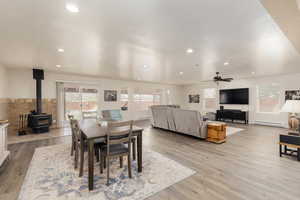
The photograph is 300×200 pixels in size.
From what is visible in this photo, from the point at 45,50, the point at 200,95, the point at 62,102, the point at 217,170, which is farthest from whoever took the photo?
the point at 200,95

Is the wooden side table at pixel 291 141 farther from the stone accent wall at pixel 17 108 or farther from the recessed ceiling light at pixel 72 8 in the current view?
the stone accent wall at pixel 17 108

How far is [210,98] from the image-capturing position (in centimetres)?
951

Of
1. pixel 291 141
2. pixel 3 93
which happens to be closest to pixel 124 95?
pixel 3 93

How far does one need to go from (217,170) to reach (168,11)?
2.85m

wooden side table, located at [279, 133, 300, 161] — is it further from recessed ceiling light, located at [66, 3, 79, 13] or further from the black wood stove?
the black wood stove

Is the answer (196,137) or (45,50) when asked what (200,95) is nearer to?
(196,137)

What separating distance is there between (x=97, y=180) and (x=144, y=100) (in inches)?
280

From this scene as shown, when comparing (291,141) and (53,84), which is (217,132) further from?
(53,84)

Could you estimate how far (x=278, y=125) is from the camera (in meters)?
6.63

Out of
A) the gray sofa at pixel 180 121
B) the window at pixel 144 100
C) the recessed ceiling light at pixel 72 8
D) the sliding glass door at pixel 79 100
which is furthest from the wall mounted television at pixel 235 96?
the recessed ceiling light at pixel 72 8

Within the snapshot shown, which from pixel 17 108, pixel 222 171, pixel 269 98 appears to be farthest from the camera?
pixel 269 98

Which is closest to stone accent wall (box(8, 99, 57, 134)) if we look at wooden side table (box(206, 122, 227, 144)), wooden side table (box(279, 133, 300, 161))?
wooden side table (box(206, 122, 227, 144))

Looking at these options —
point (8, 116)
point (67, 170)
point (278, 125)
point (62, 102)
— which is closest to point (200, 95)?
point (278, 125)

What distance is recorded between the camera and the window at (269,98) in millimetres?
6766
